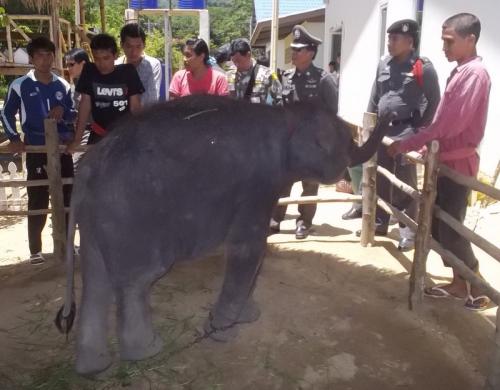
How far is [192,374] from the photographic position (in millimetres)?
3121

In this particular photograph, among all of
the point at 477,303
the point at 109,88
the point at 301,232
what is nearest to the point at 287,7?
the point at 301,232

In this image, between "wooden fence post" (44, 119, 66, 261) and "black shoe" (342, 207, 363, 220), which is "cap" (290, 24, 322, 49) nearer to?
"black shoe" (342, 207, 363, 220)

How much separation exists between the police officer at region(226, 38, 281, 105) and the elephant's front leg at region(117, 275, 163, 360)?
3.02 metres

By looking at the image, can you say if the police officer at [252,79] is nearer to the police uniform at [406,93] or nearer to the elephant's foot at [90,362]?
the police uniform at [406,93]

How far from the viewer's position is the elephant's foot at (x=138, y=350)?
9.45ft

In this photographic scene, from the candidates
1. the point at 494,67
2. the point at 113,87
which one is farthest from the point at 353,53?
the point at 113,87

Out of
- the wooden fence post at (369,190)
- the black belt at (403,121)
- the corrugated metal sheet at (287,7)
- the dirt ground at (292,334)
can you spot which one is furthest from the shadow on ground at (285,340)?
the corrugated metal sheet at (287,7)

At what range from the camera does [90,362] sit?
2867mm

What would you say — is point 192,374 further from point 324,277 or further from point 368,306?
point 324,277

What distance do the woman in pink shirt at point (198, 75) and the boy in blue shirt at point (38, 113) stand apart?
3.57ft

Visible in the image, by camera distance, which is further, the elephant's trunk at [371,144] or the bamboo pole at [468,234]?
the elephant's trunk at [371,144]

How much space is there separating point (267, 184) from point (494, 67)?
17.3 feet

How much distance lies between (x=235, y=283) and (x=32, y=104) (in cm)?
268

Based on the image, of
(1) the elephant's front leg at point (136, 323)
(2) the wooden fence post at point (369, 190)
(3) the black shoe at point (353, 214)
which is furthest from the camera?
(3) the black shoe at point (353, 214)
